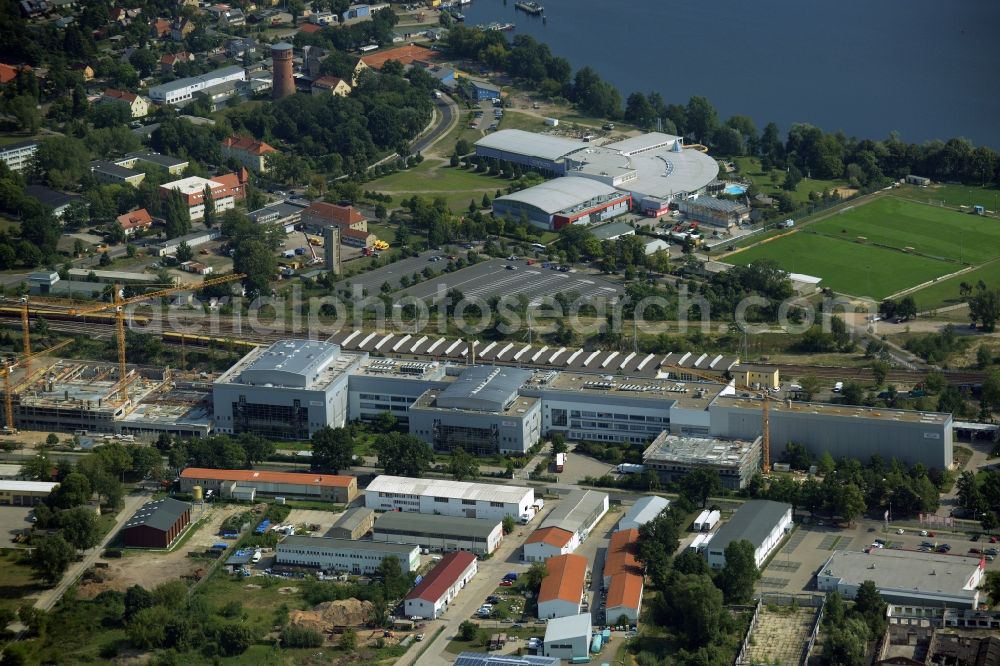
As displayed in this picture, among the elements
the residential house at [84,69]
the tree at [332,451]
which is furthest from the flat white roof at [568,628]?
the residential house at [84,69]

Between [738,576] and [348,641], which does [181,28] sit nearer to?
[348,641]

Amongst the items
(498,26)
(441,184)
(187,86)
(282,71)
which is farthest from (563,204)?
(498,26)

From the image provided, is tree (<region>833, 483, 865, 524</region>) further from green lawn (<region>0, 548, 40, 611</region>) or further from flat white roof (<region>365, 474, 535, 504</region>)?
green lawn (<region>0, 548, 40, 611</region>)

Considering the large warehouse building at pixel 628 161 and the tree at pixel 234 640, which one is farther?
the large warehouse building at pixel 628 161

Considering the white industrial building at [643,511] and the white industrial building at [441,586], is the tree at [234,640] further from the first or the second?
the white industrial building at [643,511]

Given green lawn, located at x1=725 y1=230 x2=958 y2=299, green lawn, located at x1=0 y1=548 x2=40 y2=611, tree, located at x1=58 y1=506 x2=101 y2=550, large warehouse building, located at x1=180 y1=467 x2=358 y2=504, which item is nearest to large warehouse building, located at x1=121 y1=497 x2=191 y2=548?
tree, located at x1=58 y1=506 x2=101 y2=550

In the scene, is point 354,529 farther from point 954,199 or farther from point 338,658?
point 954,199
